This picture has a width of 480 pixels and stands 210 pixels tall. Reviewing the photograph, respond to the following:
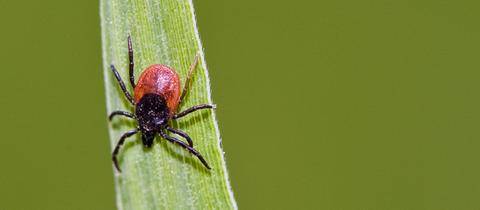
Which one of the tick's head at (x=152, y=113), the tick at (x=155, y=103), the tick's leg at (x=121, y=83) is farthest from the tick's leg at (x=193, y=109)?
the tick's leg at (x=121, y=83)

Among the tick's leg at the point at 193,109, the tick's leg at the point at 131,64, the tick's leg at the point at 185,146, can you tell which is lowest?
the tick's leg at the point at 185,146

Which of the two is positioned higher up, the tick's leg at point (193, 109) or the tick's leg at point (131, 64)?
the tick's leg at point (131, 64)

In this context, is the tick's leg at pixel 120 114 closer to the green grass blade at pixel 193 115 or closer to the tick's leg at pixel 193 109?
the green grass blade at pixel 193 115

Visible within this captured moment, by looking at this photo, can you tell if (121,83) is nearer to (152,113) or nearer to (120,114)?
(120,114)

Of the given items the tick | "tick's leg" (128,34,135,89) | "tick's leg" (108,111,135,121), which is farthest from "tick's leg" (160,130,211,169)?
"tick's leg" (128,34,135,89)

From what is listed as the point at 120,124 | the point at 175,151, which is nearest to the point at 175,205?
the point at 175,151

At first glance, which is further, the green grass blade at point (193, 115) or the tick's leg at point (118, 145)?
the tick's leg at point (118, 145)

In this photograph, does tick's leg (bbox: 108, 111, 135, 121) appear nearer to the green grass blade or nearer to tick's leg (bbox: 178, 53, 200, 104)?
the green grass blade

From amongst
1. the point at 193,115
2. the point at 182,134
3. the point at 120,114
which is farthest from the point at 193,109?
the point at 120,114
